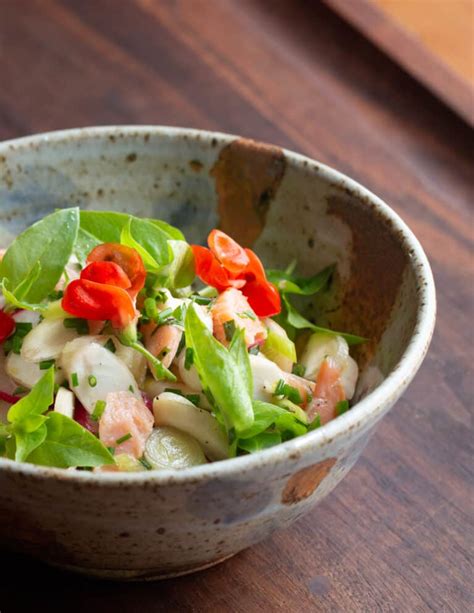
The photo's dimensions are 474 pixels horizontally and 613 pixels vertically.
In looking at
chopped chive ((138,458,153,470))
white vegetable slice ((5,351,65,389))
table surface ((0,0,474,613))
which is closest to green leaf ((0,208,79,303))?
white vegetable slice ((5,351,65,389))

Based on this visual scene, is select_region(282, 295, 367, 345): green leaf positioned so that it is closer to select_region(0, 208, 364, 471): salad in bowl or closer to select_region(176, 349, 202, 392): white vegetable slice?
select_region(0, 208, 364, 471): salad in bowl

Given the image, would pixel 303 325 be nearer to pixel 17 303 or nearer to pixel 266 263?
pixel 266 263

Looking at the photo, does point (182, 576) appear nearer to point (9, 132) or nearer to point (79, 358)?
point (79, 358)

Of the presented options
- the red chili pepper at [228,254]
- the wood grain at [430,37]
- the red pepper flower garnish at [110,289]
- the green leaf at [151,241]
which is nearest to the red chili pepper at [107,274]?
the red pepper flower garnish at [110,289]

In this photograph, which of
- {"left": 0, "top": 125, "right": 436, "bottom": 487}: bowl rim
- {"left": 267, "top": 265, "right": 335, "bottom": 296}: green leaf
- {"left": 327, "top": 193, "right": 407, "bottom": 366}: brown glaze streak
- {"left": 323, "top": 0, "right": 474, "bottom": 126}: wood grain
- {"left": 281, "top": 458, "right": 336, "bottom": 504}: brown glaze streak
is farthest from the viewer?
{"left": 323, "top": 0, "right": 474, "bottom": 126}: wood grain

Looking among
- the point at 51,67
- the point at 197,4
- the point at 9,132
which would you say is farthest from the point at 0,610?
the point at 197,4

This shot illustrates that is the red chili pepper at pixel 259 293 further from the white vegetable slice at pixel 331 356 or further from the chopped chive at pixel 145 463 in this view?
the chopped chive at pixel 145 463
